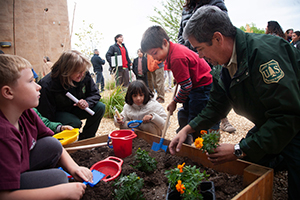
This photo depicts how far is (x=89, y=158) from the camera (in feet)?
6.68

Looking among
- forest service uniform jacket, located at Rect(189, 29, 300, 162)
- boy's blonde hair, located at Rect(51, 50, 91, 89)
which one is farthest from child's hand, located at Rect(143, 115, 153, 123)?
forest service uniform jacket, located at Rect(189, 29, 300, 162)

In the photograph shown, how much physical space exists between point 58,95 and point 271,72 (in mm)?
2391

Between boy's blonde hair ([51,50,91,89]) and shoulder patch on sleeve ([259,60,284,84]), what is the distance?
1977 mm

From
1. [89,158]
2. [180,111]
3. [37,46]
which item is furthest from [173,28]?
[89,158]

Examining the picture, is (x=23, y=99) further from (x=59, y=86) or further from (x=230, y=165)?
(x=230, y=165)

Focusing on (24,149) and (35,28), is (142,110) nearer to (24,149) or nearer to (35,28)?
(24,149)

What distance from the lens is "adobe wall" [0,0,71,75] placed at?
13.7 feet

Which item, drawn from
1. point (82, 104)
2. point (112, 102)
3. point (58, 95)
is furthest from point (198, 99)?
point (112, 102)

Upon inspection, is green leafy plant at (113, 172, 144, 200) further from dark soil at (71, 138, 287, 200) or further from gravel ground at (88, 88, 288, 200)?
gravel ground at (88, 88, 288, 200)

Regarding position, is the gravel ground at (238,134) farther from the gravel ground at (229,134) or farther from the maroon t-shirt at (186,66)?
the maroon t-shirt at (186,66)

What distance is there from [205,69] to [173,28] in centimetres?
805

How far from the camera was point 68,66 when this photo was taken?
2320 mm

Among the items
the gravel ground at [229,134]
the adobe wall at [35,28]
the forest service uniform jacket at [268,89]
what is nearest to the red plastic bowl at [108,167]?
the forest service uniform jacket at [268,89]

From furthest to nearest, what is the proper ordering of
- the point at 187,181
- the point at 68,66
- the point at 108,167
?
1. the point at 68,66
2. the point at 108,167
3. the point at 187,181
